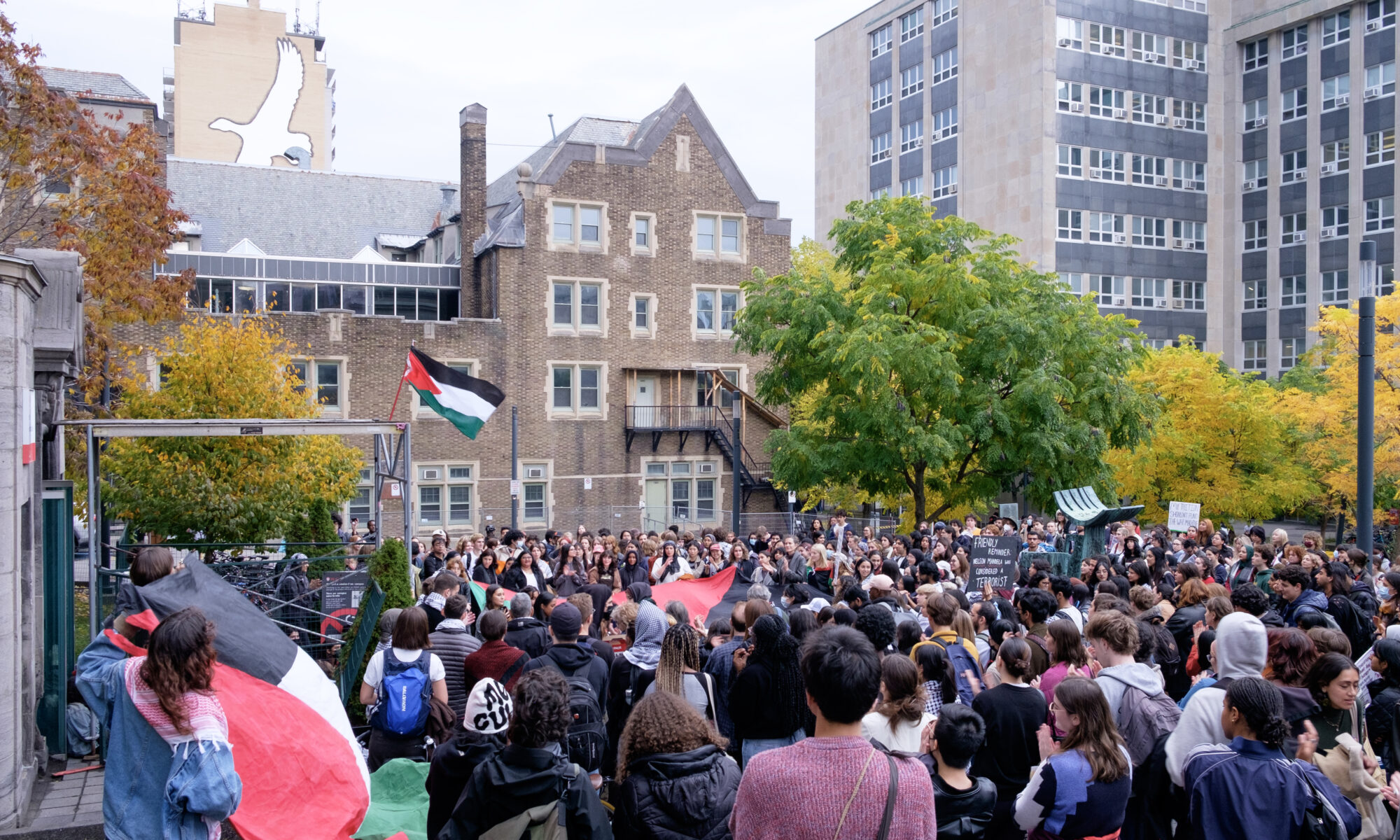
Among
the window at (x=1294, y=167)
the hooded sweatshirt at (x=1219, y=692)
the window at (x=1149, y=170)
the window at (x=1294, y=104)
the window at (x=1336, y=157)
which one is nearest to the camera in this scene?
the hooded sweatshirt at (x=1219, y=692)

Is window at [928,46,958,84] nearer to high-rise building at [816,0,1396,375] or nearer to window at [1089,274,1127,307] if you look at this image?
high-rise building at [816,0,1396,375]

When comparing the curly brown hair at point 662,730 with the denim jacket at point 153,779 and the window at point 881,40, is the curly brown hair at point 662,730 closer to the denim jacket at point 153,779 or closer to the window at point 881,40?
the denim jacket at point 153,779

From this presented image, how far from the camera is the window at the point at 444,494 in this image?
3681 centimetres

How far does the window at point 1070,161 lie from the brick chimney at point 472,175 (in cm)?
3388

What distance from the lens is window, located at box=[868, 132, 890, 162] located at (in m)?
70.7

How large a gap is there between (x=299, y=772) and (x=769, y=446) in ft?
80.7

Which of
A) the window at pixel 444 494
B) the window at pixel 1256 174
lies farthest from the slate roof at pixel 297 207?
the window at pixel 1256 174

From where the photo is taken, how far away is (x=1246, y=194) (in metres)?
65.1

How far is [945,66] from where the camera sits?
6588 centimetres

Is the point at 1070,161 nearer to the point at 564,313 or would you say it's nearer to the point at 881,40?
the point at 881,40

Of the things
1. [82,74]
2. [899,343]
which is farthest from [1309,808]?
[82,74]

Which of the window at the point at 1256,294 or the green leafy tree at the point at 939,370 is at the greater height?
the window at the point at 1256,294

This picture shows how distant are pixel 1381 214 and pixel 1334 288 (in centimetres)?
448

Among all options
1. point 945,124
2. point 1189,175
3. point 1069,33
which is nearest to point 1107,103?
point 1069,33
